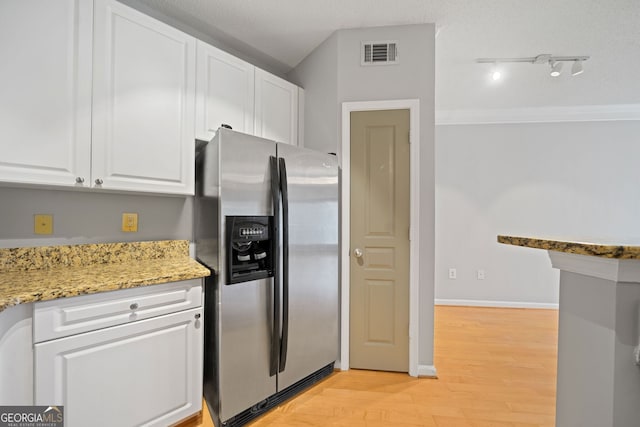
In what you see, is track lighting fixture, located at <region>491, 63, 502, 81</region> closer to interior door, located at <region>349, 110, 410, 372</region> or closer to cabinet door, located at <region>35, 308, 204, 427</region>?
interior door, located at <region>349, 110, 410, 372</region>

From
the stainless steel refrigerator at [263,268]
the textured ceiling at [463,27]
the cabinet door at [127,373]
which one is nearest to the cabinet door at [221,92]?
the stainless steel refrigerator at [263,268]

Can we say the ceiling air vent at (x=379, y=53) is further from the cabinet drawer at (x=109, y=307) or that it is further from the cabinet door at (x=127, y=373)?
the cabinet door at (x=127, y=373)

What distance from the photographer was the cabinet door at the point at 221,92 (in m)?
2.04

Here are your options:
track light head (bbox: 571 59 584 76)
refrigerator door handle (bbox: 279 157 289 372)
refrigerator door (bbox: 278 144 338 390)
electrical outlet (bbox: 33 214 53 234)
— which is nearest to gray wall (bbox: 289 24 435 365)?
refrigerator door (bbox: 278 144 338 390)

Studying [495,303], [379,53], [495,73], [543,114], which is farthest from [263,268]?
[543,114]

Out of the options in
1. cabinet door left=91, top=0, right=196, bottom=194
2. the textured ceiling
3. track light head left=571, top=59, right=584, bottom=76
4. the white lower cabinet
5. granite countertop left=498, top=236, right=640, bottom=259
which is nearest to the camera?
granite countertop left=498, top=236, right=640, bottom=259

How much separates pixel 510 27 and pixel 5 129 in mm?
3325

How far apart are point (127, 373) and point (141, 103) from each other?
4.83 feet

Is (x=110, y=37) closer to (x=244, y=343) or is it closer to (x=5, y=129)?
(x=5, y=129)

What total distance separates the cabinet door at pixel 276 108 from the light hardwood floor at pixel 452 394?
199cm

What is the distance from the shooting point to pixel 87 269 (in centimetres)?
171

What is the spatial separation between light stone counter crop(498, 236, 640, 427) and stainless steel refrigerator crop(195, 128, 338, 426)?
1336 mm

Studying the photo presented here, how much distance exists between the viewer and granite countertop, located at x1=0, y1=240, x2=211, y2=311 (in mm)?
1272

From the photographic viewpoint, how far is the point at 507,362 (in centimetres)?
262
